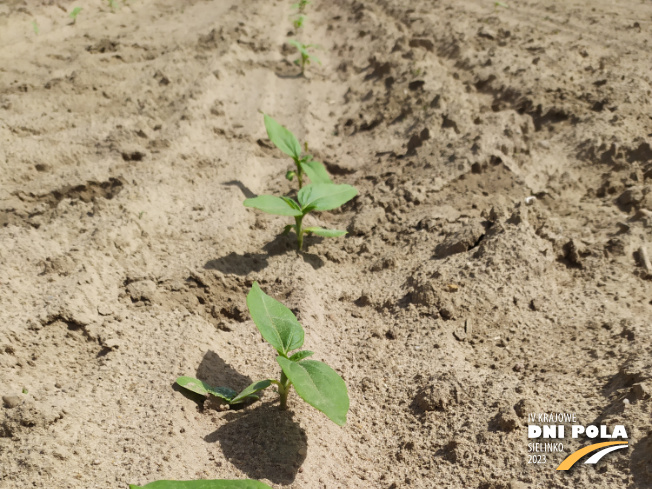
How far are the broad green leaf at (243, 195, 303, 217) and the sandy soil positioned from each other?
0.28 metres

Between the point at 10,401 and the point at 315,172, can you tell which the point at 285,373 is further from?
the point at 315,172

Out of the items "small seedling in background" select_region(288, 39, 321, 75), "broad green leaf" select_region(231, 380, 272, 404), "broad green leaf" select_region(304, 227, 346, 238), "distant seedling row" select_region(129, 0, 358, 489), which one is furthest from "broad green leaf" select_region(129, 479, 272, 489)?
"small seedling in background" select_region(288, 39, 321, 75)

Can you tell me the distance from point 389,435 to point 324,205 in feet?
3.91

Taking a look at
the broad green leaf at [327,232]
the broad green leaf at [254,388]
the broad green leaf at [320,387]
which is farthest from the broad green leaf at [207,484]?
the broad green leaf at [327,232]

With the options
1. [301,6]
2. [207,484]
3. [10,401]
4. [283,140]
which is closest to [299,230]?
[283,140]

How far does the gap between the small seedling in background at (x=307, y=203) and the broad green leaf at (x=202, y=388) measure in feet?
2.96

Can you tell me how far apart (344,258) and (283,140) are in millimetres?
858

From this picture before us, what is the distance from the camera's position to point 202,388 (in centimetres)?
177

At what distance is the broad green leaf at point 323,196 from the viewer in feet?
8.37

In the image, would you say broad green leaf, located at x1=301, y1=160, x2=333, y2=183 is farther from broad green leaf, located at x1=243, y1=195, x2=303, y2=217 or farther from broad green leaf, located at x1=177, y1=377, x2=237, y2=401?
broad green leaf, located at x1=177, y1=377, x2=237, y2=401

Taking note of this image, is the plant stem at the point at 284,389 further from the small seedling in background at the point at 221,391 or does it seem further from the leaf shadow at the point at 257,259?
the leaf shadow at the point at 257,259

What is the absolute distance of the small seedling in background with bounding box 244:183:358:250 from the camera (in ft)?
7.97

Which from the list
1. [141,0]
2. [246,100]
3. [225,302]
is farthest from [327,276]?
[141,0]

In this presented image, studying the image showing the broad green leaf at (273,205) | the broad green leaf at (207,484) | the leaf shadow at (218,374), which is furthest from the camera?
the broad green leaf at (273,205)
